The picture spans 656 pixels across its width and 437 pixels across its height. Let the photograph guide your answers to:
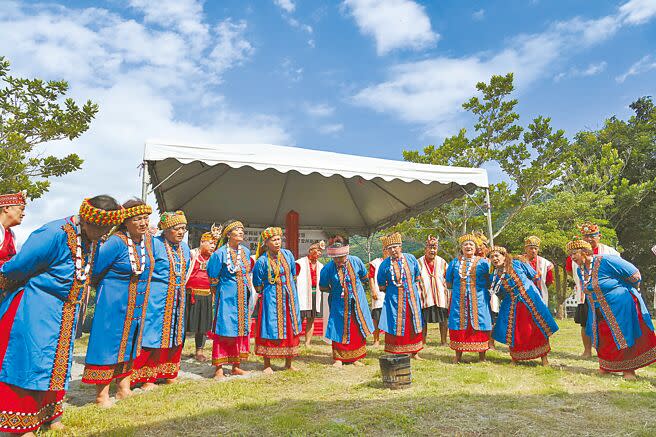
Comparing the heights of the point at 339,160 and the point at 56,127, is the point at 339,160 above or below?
below

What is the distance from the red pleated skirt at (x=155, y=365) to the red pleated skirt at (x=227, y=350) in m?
0.38

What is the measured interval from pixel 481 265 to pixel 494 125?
11385 mm

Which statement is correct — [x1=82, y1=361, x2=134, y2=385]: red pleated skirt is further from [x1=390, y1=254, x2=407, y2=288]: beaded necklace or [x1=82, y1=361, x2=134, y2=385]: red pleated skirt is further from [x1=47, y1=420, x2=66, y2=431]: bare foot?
[x1=390, y1=254, x2=407, y2=288]: beaded necklace

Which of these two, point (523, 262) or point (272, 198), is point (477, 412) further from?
point (272, 198)

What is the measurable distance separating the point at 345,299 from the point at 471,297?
4.95 ft

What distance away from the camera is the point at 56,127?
10.0 m

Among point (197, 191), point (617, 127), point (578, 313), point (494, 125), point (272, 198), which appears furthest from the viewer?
point (617, 127)

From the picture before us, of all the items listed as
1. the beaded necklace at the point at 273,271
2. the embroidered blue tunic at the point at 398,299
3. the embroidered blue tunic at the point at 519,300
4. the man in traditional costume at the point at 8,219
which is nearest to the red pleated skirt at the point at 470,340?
the embroidered blue tunic at the point at 519,300

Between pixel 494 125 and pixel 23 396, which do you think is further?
pixel 494 125

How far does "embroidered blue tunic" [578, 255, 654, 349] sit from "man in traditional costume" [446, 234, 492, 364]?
109 centimetres

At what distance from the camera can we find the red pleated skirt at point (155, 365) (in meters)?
3.95

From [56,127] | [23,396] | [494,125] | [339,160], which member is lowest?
[23,396]

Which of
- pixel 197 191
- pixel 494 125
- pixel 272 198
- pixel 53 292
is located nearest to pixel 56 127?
pixel 197 191

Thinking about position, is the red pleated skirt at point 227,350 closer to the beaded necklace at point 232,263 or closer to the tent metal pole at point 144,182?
the beaded necklace at point 232,263
